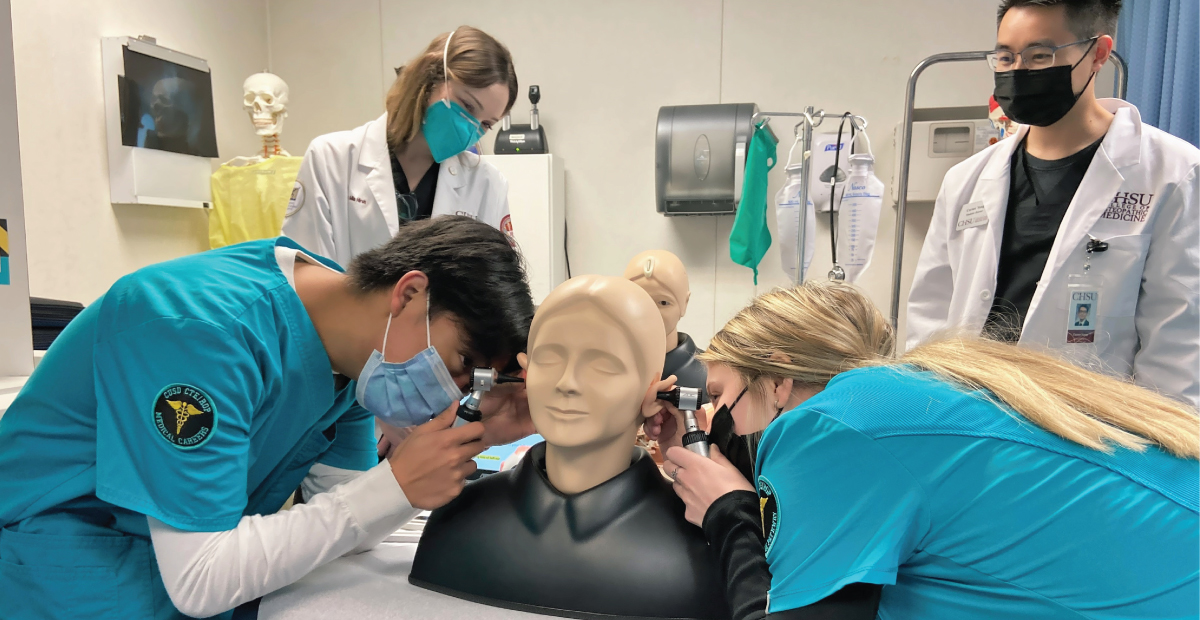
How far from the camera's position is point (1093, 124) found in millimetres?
1903

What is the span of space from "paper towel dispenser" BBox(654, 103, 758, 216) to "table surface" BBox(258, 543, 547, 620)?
2.77 metres

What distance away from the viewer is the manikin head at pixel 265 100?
3496 millimetres

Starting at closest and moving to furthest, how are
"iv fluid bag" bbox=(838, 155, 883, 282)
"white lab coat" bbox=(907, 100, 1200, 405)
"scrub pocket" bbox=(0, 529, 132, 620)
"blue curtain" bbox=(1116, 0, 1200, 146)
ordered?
"scrub pocket" bbox=(0, 529, 132, 620), "white lab coat" bbox=(907, 100, 1200, 405), "blue curtain" bbox=(1116, 0, 1200, 146), "iv fluid bag" bbox=(838, 155, 883, 282)

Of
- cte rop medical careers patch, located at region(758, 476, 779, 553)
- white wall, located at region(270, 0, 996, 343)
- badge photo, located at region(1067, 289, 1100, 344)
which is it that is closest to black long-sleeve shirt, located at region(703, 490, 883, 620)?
cte rop medical careers patch, located at region(758, 476, 779, 553)

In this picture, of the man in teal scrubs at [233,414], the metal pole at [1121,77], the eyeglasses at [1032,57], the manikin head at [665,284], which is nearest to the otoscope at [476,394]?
the man in teal scrubs at [233,414]

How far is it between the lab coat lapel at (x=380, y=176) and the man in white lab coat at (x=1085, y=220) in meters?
1.73

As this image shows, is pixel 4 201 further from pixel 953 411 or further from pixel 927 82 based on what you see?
pixel 927 82

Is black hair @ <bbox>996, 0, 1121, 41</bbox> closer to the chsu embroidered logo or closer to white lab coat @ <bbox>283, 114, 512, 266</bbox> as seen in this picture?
the chsu embroidered logo

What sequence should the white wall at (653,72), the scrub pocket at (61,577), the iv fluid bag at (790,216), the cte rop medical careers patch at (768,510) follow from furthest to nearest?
the white wall at (653,72), the iv fluid bag at (790,216), the scrub pocket at (61,577), the cte rop medical careers patch at (768,510)

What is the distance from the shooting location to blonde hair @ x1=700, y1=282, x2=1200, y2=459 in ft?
2.61

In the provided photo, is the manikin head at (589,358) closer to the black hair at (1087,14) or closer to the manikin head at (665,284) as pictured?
the manikin head at (665,284)

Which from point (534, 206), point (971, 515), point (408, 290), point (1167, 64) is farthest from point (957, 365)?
point (534, 206)

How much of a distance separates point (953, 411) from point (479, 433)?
0.66 meters

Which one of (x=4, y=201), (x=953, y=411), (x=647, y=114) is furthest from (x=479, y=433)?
(x=647, y=114)
